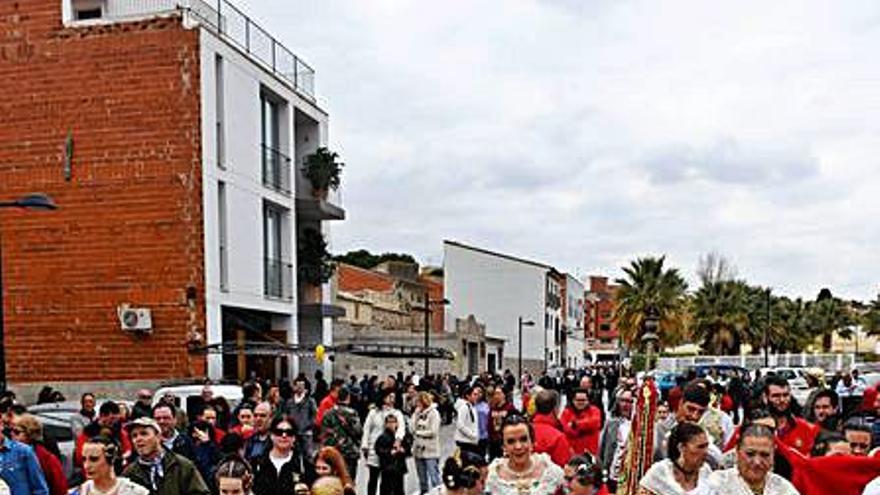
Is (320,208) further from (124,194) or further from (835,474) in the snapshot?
(835,474)

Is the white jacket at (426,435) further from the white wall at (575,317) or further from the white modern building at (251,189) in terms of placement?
the white wall at (575,317)

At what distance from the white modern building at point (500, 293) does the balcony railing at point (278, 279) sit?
41.9m

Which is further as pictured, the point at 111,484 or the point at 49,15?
the point at 49,15

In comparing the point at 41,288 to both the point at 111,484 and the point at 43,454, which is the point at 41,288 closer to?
the point at 43,454

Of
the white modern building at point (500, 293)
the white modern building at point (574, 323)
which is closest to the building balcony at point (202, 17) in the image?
the white modern building at point (500, 293)

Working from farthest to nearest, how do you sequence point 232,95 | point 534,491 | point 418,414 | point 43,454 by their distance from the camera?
point 232,95, point 418,414, point 43,454, point 534,491

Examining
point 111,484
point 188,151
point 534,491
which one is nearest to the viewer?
point 534,491

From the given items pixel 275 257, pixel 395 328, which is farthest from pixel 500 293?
pixel 275 257

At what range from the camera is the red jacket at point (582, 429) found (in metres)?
9.95

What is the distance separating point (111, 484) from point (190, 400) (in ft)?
23.5

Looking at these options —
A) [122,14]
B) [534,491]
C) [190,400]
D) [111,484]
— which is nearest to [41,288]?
[122,14]

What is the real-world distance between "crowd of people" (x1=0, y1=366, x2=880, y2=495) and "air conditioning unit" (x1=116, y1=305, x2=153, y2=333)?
10.8m

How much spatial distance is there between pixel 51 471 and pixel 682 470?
4.93 m

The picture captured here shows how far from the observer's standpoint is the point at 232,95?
971 inches
